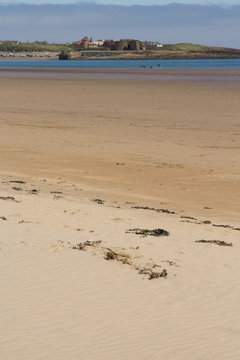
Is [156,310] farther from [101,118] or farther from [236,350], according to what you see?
[101,118]

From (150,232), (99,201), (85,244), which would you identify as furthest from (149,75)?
(85,244)

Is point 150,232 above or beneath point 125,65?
beneath

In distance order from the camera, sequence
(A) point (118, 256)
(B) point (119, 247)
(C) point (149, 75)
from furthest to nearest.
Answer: (C) point (149, 75) < (B) point (119, 247) < (A) point (118, 256)

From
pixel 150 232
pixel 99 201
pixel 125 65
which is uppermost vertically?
pixel 125 65

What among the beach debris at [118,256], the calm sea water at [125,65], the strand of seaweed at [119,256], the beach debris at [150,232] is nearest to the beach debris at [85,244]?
the strand of seaweed at [119,256]

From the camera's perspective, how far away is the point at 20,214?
10789 millimetres

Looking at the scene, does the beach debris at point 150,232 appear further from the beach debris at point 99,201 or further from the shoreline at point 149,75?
the shoreline at point 149,75

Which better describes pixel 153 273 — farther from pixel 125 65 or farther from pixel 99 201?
pixel 125 65

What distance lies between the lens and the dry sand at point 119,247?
6363 millimetres

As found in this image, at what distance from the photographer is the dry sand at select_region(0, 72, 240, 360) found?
636cm

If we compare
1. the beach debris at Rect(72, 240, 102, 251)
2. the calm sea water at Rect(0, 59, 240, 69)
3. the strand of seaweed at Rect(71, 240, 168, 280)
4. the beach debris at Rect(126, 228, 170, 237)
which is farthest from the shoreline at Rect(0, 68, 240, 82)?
the strand of seaweed at Rect(71, 240, 168, 280)

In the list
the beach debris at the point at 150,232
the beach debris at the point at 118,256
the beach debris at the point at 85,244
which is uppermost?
the beach debris at the point at 118,256

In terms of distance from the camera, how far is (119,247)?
29.9 feet

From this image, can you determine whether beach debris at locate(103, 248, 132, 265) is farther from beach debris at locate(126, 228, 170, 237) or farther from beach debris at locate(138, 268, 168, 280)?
beach debris at locate(126, 228, 170, 237)
